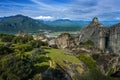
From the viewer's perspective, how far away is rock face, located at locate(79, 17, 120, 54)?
8659cm

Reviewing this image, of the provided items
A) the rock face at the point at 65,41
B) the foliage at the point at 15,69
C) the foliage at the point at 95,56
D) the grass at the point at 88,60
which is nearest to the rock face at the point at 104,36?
the rock face at the point at 65,41

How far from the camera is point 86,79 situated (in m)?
45.4

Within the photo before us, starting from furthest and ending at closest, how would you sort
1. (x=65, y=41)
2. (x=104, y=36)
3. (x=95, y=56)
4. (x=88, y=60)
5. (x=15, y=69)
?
(x=104, y=36) → (x=65, y=41) → (x=95, y=56) → (x=88, y=60) → (x=15, y=69)

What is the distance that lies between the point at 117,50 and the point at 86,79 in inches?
1634

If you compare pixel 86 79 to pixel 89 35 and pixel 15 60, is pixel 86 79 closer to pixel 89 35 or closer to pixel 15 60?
pixel 15 60

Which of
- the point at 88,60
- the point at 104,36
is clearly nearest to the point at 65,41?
the point at 104,36

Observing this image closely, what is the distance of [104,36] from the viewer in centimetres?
8969

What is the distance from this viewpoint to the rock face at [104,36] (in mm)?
86588

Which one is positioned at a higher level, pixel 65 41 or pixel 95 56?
pixel 65 41

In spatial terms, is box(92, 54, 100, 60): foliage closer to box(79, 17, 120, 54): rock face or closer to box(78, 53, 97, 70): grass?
box(78, 53, 97, 70): grass

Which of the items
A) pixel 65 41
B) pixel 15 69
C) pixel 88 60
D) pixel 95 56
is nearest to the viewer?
pixel 15 69

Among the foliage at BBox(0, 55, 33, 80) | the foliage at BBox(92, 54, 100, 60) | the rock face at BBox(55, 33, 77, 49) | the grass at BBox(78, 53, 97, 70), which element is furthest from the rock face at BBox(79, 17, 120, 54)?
the foliage at BBox(0, 55, 33, 80)

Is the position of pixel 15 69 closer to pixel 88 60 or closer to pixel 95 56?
pixel 88 60

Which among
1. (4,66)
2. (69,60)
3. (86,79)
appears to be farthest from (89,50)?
(4,66)
